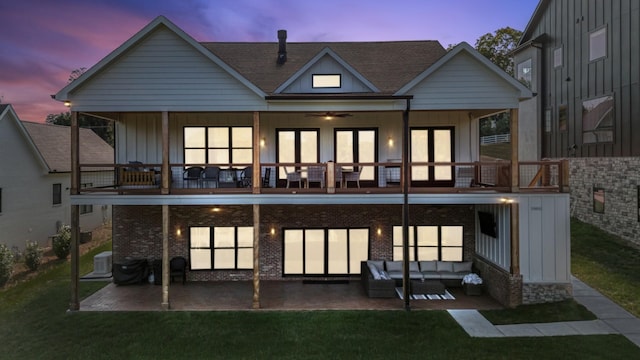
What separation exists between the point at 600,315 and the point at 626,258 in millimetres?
5447

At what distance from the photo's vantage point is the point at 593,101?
59.1 ft

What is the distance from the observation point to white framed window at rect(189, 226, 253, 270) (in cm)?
1469

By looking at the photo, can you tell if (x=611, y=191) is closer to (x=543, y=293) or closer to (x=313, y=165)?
(x=543, y=293)

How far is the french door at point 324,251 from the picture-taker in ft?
48.1

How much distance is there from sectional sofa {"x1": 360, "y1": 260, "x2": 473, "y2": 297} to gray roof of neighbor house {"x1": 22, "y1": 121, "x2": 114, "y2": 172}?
1965cm

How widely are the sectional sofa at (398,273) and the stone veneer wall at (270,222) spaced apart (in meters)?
0.76

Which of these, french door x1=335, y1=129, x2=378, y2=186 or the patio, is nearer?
the patio

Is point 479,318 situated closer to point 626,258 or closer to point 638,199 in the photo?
point 626,258

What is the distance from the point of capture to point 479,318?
10.7 m

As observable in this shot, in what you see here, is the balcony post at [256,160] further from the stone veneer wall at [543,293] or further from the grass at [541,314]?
the stone veneer wall at [543,293]

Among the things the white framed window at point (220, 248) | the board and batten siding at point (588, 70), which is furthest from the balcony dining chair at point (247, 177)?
the board and batten siding at point (588, 70)

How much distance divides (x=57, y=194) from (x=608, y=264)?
2837cm

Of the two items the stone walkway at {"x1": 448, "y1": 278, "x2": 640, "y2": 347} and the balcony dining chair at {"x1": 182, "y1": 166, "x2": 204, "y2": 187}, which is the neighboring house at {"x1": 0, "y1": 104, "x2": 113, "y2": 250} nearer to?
the balcony dining chair at {"x1": 182, "y1": 166, "x2": 204, "y2": 187}

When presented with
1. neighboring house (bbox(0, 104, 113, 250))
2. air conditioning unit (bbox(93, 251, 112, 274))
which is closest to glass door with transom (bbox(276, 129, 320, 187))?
air conditioning unit (bbox(93, 251, 112, 274))
